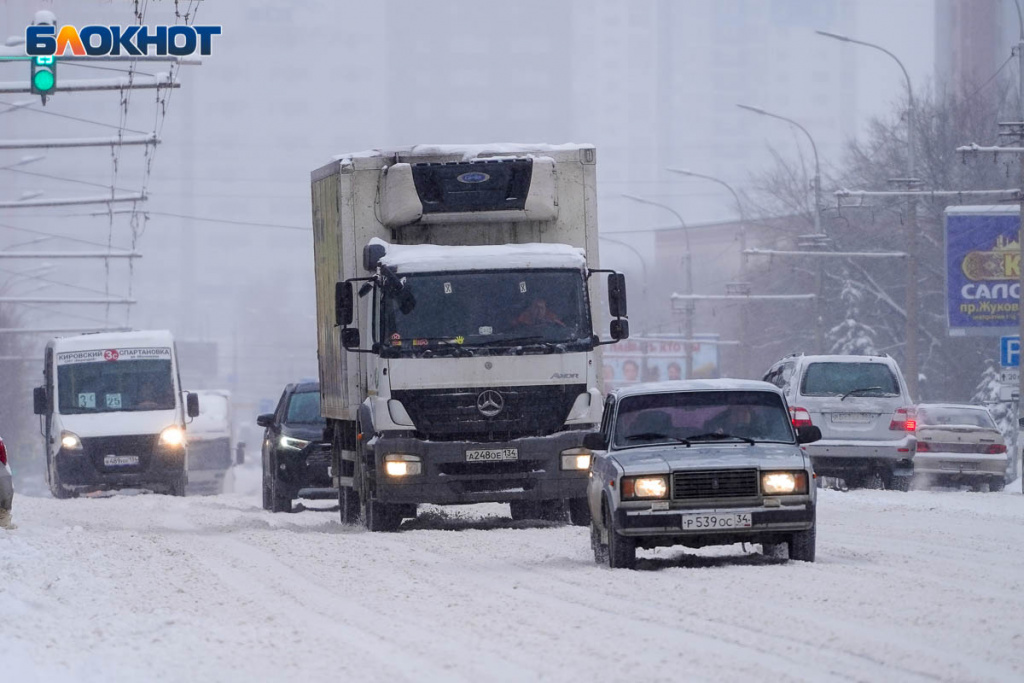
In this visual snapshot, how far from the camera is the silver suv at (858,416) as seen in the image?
25.3 m

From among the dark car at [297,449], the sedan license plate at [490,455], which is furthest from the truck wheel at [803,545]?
the dark car at [297,449]

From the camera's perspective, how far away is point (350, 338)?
60.6ft

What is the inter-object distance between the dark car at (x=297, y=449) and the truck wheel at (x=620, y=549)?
38.1ft

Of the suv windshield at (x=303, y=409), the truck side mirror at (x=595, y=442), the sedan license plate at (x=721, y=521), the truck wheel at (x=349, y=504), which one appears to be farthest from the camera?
the suv windshield at (x=303, y=409)

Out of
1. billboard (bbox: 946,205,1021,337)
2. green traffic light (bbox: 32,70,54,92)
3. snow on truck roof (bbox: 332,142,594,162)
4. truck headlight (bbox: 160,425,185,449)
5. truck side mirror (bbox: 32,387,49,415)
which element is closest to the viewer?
snow on truck roof (bbox: 332,142,594,162)

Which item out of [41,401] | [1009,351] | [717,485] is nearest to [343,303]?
[717,485]

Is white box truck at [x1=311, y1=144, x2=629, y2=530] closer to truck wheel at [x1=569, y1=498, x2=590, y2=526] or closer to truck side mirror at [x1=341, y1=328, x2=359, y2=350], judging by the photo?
truck side mirror at [x1=341, y1=328, x2=359, y2=350]

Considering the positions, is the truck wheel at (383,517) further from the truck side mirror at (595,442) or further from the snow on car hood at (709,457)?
the snow on car hood at (709,457)

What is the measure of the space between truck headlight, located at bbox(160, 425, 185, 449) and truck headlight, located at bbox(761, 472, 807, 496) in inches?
810

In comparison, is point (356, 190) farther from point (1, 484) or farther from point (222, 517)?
point (222, 517)

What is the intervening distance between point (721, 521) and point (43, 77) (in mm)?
13936

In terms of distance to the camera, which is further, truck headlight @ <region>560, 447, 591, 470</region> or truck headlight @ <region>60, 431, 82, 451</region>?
truck headlight @ <region>60, 431, 82, 451</region>

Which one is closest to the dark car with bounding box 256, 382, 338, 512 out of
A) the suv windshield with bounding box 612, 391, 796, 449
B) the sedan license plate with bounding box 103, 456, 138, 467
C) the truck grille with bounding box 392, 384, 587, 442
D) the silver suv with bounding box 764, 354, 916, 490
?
the sedan license plate with bounding box 103, 456, 138, 467

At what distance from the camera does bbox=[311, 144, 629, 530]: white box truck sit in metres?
18.2
